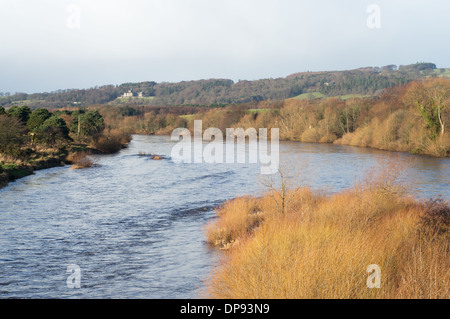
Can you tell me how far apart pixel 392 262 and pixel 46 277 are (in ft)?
31.6

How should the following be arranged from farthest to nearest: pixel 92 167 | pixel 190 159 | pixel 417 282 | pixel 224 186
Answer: pixel 190 159
pixel 92 167
pixel 224 186
pixel 417 282

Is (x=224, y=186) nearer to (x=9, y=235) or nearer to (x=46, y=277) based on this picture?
(x=9, y=235)

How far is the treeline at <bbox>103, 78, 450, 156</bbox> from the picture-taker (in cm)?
4841

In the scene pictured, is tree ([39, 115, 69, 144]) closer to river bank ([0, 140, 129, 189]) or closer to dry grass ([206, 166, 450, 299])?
river bank ([0, 140, 129, 189])

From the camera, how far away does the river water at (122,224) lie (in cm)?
1225

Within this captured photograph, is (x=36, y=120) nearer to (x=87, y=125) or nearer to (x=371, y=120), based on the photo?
(x=87, y=125)

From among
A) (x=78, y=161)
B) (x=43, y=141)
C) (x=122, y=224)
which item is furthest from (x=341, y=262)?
(x=43, y=141)

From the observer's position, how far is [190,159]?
50.3 metres

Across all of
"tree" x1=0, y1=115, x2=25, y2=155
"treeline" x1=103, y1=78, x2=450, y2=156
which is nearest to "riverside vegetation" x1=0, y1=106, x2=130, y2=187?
"tree" x1=0, y1=115, x2=25, y2=155

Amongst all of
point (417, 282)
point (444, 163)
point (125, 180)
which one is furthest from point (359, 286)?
point (444, 163)

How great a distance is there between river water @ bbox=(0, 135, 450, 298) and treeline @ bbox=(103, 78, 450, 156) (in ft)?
35.3

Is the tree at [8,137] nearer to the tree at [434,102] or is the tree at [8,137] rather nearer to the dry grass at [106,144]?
the dry grass at [106,144]

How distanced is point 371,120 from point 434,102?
611 inches

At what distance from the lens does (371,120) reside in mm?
64750
